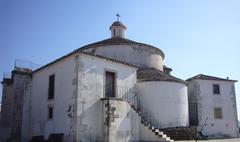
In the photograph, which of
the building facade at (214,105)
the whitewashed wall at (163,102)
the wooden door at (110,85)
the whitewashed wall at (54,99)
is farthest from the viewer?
the building facade at (214,105)

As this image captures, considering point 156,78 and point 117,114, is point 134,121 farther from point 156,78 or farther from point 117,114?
point 156,78

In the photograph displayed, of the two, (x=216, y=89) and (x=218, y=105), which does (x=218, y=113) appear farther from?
(x=216, y=89)

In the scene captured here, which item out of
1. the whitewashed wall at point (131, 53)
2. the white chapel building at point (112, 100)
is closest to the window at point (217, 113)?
the white chapel building at point (112, 100)

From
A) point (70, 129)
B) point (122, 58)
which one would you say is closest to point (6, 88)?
point (122, 58)

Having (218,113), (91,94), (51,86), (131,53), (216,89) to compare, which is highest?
(131,53)

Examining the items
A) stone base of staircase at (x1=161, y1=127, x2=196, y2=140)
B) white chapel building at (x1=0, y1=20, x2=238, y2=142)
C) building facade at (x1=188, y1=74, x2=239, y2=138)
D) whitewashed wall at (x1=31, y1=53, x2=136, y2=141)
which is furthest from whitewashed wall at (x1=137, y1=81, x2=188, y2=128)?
building facade at (x1=188, y1=74, x2=239, y2=138)

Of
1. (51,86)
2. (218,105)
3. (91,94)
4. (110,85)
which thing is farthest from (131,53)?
(218,105)

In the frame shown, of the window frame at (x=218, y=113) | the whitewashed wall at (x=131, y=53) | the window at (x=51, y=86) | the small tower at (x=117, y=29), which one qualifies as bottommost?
the window frame at (x=218, y=113)

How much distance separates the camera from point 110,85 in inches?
742

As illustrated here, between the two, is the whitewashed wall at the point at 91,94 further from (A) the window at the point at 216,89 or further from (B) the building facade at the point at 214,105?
(A) the window at the point at 216,89

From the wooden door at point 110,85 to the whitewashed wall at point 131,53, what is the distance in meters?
6.21

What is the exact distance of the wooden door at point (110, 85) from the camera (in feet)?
61.0

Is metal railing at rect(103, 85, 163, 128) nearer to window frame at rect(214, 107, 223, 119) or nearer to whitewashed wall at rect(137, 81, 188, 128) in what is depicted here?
whitewashed wall at rect(137, 81, 188, 128)

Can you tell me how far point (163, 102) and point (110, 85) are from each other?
16.0ft
